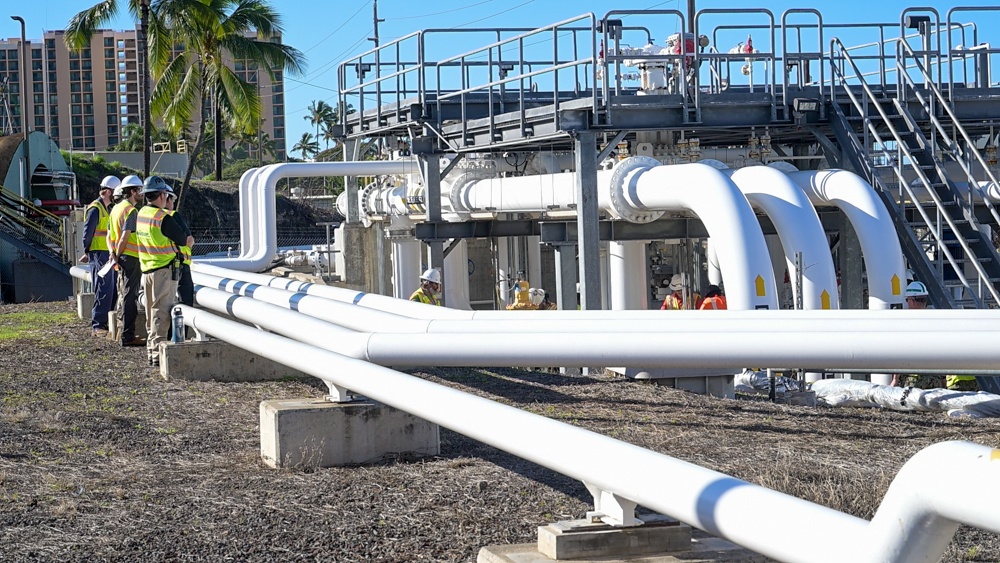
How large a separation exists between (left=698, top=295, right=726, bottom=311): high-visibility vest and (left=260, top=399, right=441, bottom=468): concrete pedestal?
851cm

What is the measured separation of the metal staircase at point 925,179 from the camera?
13625 millimetres

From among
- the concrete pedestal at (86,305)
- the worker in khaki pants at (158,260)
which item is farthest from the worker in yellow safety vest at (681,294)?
the worker in khaki pants at (158,260)

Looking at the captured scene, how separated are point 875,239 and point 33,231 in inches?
1015

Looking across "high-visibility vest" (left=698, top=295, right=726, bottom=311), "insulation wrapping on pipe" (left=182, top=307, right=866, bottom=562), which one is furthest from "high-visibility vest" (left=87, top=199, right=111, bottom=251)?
"insulation wrapping on pipe" (left=182, top=307, right=866, bottom=562)

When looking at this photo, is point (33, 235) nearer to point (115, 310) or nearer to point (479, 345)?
point (115, 310)

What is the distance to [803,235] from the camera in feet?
45.6

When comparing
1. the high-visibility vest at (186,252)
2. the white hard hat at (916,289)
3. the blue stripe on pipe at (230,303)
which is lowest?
the white hard hat at (916,289)

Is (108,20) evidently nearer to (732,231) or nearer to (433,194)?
(433,194)

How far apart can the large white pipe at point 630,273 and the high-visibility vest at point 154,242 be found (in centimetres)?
872

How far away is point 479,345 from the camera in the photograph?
608cm

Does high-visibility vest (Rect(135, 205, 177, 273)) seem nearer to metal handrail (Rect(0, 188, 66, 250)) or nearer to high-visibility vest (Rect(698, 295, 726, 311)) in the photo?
high-visibility vest (Rect(698, 295, 726, 311))

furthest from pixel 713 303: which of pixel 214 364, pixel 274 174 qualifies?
pixel 274 174

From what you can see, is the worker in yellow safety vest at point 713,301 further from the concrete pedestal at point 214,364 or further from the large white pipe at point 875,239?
the concrete pedestal at point 214,364

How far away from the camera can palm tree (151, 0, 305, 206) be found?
124ft
